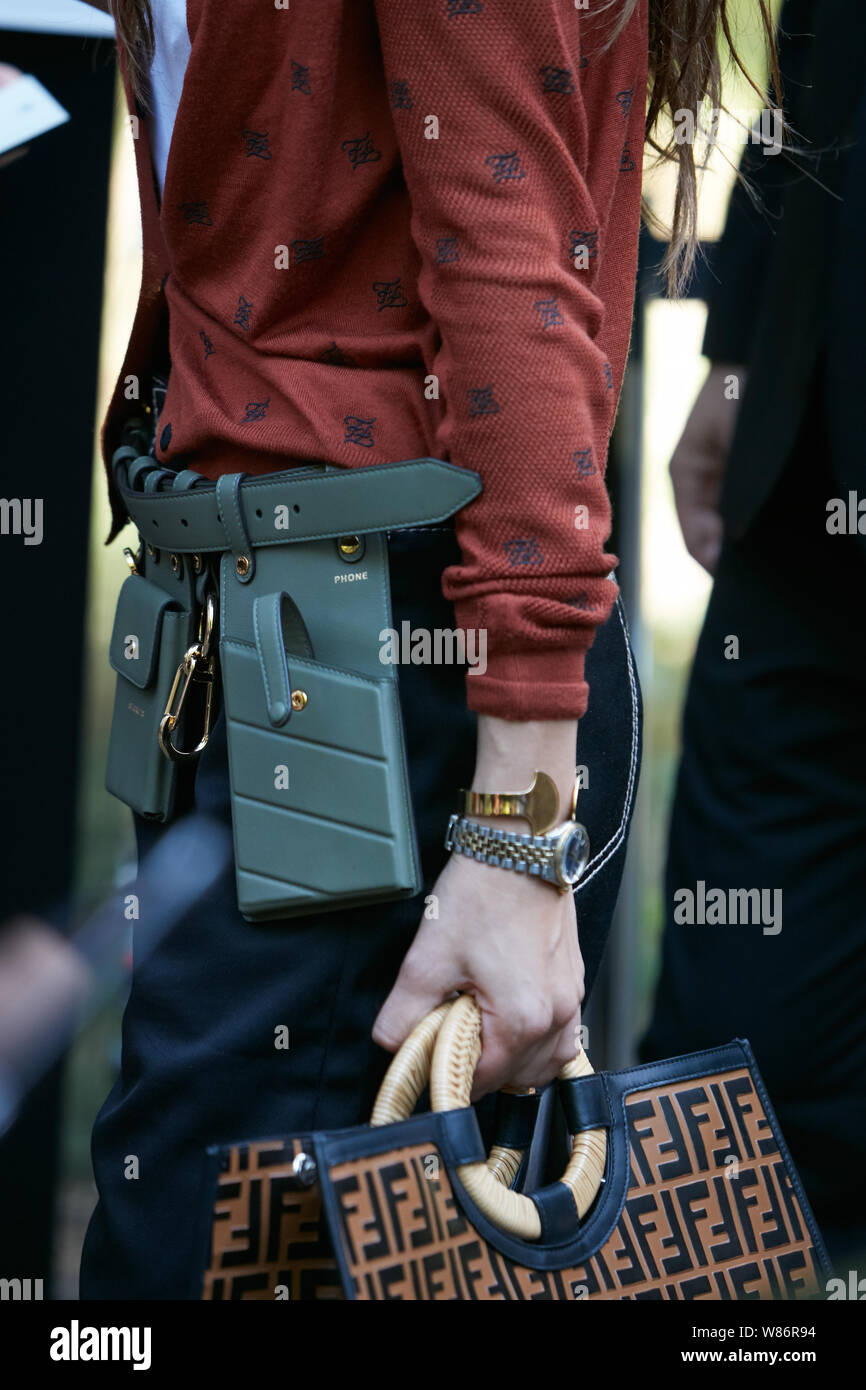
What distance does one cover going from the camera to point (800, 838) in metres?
1.57

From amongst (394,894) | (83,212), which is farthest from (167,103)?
(83,212)

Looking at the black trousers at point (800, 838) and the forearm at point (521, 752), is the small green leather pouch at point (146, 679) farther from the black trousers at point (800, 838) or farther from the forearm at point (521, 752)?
the black trousers at point (800, 838)

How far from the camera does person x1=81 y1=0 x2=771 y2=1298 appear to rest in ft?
2.32

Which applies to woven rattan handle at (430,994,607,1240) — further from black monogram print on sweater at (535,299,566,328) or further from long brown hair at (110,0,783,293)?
long brown hair at (110,0,783,293)

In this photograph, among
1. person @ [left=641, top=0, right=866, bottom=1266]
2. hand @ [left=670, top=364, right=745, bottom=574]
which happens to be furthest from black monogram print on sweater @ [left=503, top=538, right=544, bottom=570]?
hand @ [left=670, top=364, right=745, bottom=574]

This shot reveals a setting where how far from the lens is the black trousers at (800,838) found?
4.97ft

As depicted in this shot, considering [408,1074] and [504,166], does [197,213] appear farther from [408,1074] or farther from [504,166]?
[408,1074]

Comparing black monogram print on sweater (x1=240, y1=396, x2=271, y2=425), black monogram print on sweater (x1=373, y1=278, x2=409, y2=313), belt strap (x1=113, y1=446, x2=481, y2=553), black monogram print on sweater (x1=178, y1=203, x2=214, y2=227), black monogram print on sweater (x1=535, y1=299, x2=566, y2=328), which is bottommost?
belt strap (x1=113, y1=446, x2=481, y2=553)

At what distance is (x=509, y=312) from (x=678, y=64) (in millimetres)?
396

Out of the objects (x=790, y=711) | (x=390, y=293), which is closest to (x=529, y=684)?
(x=390, y=293)

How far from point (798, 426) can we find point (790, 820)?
1.62 ft

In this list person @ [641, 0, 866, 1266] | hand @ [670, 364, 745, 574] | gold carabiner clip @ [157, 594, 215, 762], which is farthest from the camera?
hand @ [670, 364, 745, 574]

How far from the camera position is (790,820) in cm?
157

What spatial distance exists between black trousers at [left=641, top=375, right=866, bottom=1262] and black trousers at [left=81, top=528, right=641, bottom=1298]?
85cm
